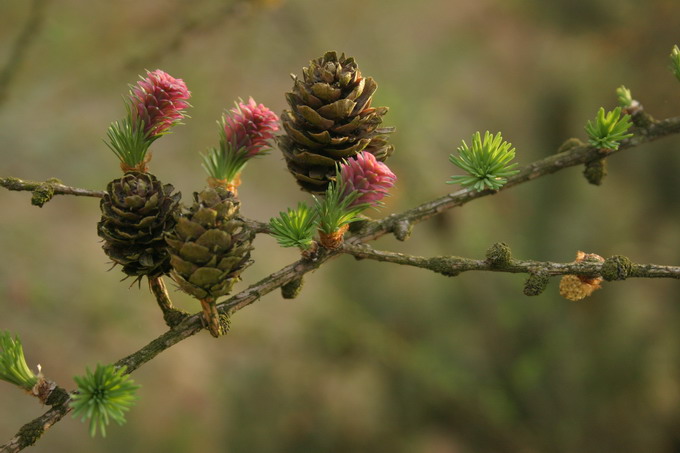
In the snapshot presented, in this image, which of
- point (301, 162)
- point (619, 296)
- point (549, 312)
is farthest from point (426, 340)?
point (301, 162)

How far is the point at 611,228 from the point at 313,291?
131 centimetres

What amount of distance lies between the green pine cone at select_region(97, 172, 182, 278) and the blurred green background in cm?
79

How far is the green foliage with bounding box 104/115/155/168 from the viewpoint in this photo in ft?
2.08

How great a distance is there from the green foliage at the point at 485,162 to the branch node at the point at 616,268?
0.13 m

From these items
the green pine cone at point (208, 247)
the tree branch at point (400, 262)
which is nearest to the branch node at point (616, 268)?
the tree branch at point (400, 262)

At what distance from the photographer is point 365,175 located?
1.94ft

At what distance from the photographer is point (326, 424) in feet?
6.11

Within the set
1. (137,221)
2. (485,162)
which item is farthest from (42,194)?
(485,162)

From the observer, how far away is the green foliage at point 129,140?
2.08 feet

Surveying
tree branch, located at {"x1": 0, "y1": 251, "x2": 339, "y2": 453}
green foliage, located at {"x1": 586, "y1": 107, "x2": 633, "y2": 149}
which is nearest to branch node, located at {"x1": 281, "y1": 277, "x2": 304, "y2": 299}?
tree branch, located at {"x1": 0, "y1": 251, "x2": 339, "y2": 453}

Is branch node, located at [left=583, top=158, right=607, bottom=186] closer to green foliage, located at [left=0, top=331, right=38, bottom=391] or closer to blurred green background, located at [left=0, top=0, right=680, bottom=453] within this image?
green foliage, located at [left=0, top=331, right=38, bottom=391]

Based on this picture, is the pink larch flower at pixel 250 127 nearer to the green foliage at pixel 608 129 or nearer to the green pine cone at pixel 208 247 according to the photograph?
the green pine cone at pixel 208 247

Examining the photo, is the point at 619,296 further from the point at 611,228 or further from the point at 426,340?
the point at 426,340

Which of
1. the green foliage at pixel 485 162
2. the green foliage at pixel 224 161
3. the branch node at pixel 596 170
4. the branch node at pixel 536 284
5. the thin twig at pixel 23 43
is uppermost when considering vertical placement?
the thin twig at pixel 23 43
